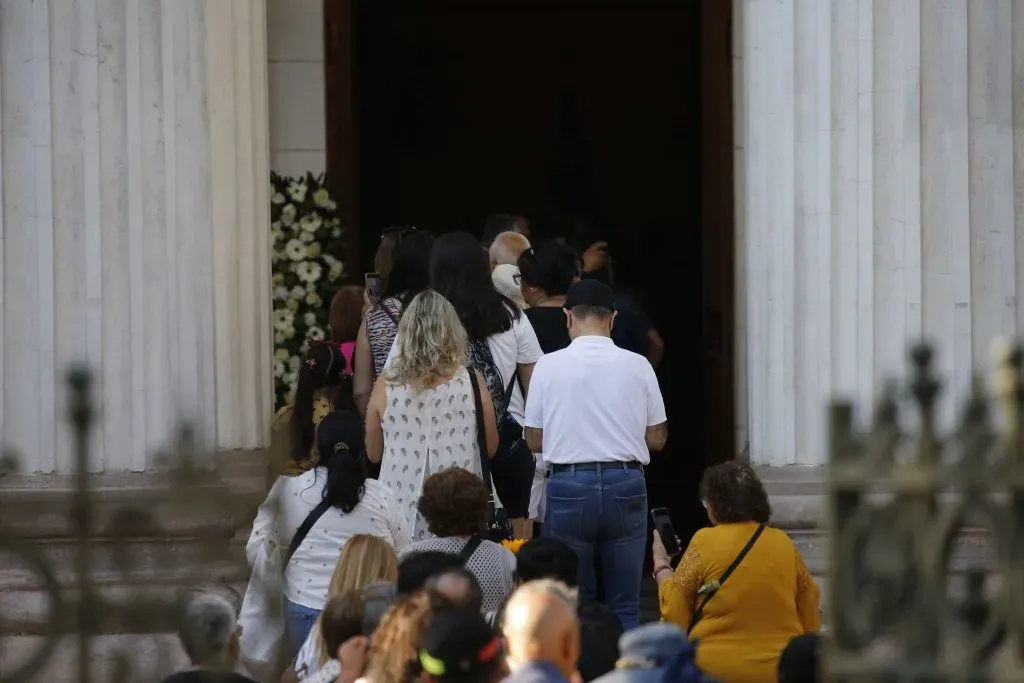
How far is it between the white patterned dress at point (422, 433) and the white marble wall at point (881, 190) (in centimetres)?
206

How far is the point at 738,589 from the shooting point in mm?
6297

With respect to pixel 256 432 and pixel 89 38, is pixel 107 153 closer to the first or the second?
pixel 89 38

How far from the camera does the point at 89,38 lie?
336 inches

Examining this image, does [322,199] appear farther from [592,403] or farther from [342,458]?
[342,458]

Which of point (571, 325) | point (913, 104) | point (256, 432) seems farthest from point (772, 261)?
point (256, 432)

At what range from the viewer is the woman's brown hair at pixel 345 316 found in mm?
8617

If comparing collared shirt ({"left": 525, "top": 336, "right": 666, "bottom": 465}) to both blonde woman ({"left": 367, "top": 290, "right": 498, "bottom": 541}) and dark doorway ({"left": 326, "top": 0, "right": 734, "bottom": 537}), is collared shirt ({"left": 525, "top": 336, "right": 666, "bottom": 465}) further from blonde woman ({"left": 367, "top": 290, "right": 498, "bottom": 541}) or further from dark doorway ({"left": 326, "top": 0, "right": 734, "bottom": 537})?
dark doorway ({"left": 326, "top": 0, "right": 734, "bottom": 537})

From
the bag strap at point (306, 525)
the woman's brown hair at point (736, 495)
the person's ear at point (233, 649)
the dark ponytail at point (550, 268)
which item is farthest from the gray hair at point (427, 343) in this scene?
the person's ear at point (233, 649)

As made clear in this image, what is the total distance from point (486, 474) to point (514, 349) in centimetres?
58

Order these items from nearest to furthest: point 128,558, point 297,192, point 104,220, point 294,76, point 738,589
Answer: point 128,558, point 738,589, point 104,220, point 297,192, point 294,76

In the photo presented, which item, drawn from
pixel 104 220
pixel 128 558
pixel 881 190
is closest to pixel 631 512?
pixel 881 190

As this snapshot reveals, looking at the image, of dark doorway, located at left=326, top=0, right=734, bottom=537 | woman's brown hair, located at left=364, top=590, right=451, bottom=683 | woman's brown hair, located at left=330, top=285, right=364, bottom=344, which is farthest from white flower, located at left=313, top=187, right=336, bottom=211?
woman's brown hair, located at left=364, top=590, right=451, bottom=683

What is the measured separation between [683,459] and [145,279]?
5.39 meters

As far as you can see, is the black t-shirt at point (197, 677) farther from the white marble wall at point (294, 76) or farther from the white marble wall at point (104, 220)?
the white marble wall at point (294, 76)
